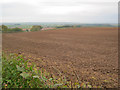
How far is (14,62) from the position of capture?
3.75m

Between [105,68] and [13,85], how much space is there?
10.9 feet

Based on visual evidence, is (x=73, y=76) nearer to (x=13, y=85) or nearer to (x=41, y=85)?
(x=41, y=85)

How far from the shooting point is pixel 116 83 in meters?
3.21

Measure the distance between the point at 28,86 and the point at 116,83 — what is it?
243 cm

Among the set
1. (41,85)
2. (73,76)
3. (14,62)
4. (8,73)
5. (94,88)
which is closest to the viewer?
(41,85)

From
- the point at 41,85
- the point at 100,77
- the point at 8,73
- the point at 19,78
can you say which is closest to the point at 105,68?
the point at 100,77

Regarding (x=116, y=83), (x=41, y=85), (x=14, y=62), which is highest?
(x=14, y=62)

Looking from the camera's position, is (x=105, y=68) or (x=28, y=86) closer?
(x=28, y=86)

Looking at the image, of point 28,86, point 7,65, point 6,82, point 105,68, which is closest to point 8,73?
point 6,82

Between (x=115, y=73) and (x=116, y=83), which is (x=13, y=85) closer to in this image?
(x=116, y=83)

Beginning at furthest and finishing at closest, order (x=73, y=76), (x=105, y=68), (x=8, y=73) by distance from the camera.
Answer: (x=105, y=68)
(x=73, y=76)
(x=8, y=73)

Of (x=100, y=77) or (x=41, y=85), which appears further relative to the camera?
(x=100, y=77)

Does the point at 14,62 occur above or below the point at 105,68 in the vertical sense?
above

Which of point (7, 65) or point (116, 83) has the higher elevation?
point (7, 65)
